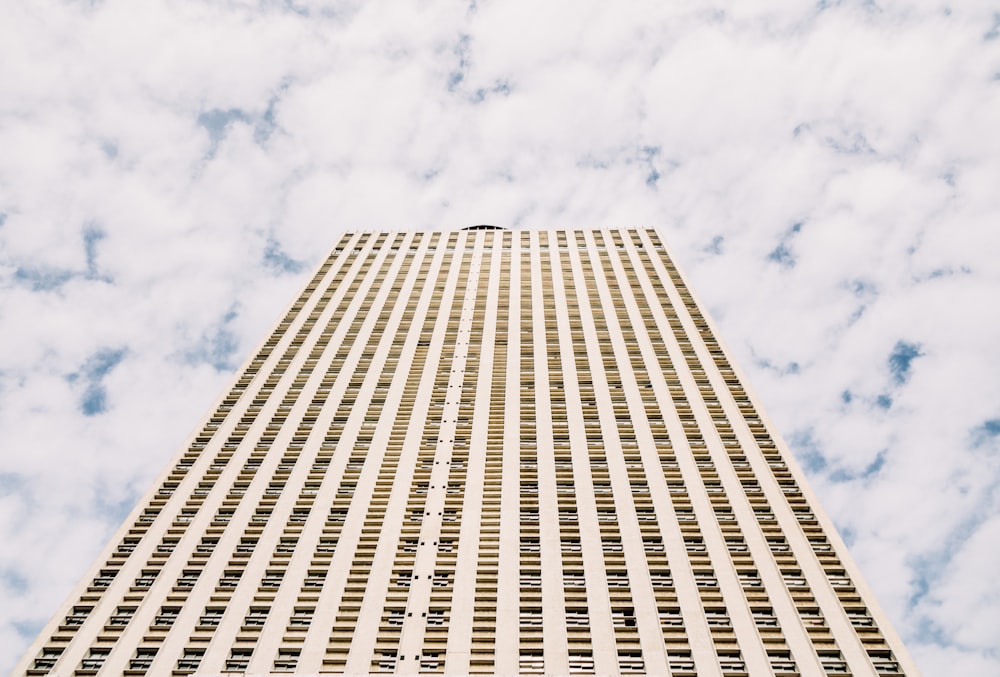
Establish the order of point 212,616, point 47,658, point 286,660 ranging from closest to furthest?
point 286,660
point 47,658
point 212,616

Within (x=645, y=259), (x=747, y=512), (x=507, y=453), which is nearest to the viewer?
(x=747, y=512)

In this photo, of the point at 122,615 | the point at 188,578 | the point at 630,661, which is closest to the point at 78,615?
the point at 122,615

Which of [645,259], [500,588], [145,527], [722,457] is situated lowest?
[500,588]

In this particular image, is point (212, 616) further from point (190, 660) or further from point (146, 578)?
point (146, 578)

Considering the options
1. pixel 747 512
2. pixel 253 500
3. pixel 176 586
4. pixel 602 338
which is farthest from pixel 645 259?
pixel 176 586

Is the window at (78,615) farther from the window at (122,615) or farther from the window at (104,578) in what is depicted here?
the window at (104,578)

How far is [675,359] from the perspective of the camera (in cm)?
5353

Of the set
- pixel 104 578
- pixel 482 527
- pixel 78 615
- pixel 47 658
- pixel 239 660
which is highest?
pixel 482 527

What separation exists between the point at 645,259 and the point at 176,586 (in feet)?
162

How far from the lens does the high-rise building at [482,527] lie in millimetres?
29750

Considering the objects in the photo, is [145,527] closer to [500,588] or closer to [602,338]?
[500,588]

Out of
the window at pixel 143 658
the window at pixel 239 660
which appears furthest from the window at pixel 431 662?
the window at pixel 143 658

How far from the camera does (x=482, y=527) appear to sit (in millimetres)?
36812

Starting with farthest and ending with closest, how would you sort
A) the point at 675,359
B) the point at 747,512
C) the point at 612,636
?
1. the point at 675,359
2. the point at 747,512
3. the point at 612,636
